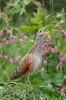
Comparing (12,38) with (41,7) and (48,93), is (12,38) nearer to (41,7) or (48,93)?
(41,7)

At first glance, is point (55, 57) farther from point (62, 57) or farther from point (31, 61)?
point (31, 61)

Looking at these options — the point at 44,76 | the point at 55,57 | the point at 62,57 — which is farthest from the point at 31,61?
the point at 55,57

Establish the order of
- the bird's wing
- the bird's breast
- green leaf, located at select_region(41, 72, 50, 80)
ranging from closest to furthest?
1. the bird's breast
2. the bird's wing
3. green leaf, located at select_region(41, 72, 50, 80)

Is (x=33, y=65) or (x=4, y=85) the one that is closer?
(x=4, y=85)

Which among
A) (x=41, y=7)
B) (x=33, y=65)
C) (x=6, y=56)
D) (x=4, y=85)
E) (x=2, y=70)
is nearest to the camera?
(x=4, y=85)

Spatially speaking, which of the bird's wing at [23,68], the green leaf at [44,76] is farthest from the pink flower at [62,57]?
the bird's wing at [23,68]

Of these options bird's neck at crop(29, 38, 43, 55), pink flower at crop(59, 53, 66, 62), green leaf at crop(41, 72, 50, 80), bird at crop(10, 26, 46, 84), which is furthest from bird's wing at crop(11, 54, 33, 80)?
pink flower at crop(59, 53, 66, 62)

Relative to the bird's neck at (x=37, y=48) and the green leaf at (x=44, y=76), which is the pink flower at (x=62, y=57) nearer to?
the green leaf at (x=44, y=76)

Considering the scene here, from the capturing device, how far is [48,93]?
5738 millimetres

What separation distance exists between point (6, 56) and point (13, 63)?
0.15 meters

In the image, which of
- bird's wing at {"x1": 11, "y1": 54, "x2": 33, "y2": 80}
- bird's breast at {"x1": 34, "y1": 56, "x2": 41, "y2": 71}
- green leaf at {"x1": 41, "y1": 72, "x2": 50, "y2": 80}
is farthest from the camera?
green leaf at {"x1": 41, "y1": 72, "x2": 50, "y2": 80}

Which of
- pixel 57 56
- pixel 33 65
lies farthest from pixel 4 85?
pixel 57 56

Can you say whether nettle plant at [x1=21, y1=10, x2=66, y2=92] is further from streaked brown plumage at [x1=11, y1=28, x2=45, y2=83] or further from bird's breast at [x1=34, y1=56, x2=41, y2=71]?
bird's breast at [x1=34, y1=56, x2=41, y2=71]

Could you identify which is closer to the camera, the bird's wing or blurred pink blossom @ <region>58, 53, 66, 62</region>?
the bird's wing
